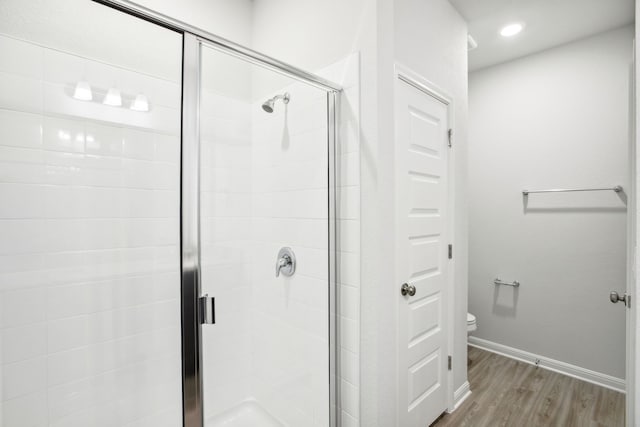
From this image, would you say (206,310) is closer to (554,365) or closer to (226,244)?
(226,244)

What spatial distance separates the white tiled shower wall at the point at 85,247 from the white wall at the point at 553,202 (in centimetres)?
266

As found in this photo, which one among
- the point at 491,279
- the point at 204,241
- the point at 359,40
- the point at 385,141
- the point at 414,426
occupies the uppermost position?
the point at 359,40

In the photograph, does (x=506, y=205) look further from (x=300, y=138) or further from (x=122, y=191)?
(x=122, y=191)

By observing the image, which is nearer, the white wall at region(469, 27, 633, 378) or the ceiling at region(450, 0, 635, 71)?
the ceiling at region(450, 0, 635, 71)

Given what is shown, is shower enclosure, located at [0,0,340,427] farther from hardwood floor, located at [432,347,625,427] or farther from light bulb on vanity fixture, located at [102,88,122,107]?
hardwood floor, located at [432,347,625,427]

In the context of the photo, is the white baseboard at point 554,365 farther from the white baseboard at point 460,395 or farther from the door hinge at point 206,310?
the door hinge at point 206,310

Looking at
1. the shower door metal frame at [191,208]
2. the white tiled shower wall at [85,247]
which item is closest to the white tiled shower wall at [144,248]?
the white tiled shower wall at [85,247]

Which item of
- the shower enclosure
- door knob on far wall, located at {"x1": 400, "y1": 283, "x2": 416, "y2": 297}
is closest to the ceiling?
the shower enclosure

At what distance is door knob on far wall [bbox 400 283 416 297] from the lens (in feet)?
5.32

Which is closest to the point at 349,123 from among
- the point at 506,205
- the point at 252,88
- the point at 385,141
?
the point at 385,141

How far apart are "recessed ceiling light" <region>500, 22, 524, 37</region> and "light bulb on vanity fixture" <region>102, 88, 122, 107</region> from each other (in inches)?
100

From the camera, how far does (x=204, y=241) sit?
1265 mm

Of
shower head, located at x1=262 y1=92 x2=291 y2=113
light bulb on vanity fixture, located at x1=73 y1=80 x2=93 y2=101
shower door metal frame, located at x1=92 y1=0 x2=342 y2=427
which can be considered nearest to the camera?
shower door metal frame, located at x1=92 y1=0 x2=342 y2=427

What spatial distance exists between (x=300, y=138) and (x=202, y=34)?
628 millimetres
